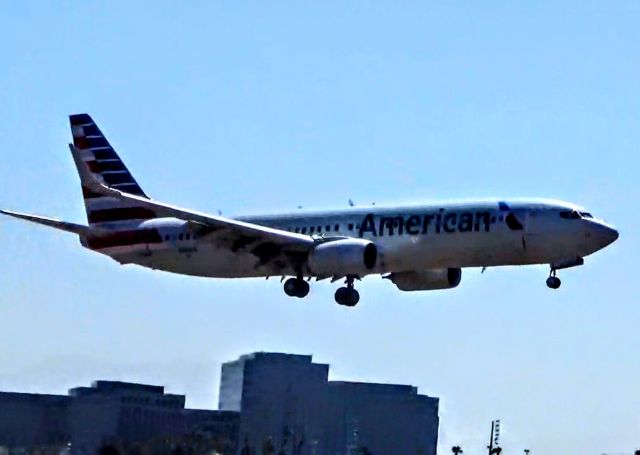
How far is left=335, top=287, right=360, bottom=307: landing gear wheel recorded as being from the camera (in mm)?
91750

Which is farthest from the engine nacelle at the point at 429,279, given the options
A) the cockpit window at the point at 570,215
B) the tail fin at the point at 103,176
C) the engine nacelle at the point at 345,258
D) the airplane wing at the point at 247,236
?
the tail fin at the point at 103,176

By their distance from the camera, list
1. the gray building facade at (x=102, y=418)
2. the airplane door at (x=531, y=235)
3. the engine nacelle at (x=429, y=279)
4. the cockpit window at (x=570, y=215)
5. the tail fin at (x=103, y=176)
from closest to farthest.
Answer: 1. the airplane door at (x=531, y=235)
2. the cockpit window at (x=570, y=215)
3. the engine nacelle at (x=429, y=279)
4. the tail fin at (x=103, y=176)
5. the gray building facade at (x=102, y=418)

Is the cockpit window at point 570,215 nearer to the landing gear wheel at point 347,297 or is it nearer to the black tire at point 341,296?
the landing gear wheel at point 347,297

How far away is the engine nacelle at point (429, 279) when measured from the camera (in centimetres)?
9312

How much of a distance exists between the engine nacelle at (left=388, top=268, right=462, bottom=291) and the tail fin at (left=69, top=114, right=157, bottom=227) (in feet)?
47.1

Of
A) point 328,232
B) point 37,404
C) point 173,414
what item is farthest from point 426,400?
point 328,232

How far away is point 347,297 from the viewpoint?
91.8 metres

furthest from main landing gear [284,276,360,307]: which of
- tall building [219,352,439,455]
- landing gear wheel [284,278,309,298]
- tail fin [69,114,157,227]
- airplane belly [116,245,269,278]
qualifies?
tall building [219,352,439,455]

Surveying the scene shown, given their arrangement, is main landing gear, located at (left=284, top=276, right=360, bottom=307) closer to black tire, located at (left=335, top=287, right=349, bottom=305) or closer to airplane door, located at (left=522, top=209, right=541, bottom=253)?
black tire, located at (left=335, top=287, right=349, bottom=305)

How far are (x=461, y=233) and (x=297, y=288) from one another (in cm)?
991

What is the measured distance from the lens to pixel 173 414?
118812mm

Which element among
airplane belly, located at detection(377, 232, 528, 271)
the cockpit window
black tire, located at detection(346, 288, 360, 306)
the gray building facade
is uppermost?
the cockpit window

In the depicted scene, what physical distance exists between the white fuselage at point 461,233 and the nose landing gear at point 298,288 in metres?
0.61

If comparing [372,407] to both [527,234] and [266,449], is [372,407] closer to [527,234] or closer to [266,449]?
[266,449]
